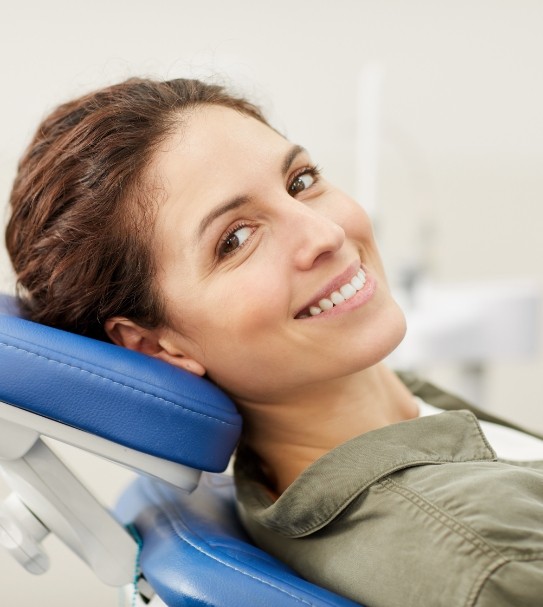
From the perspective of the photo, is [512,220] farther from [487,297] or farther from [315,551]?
[315,551]

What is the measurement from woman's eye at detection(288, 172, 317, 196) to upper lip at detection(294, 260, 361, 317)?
0.14m

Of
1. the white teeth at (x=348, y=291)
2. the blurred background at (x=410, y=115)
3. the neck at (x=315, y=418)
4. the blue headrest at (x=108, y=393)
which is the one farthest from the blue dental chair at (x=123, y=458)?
the blurred background at (x=410, y=115)

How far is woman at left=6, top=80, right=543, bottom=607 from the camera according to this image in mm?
907

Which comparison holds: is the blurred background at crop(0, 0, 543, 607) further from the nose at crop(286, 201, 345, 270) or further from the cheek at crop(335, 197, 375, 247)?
the nose at crop(286, 201, 345, 270)

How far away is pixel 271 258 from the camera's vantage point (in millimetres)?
985

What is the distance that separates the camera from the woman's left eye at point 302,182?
1088 millimetres

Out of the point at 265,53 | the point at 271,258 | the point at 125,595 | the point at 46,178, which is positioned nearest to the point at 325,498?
the point at 271,258

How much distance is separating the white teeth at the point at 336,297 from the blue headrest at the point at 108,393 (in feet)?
0.67

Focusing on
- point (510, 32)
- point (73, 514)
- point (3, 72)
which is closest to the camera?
point (73, 514)

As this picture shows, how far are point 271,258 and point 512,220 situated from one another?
8.02 ft

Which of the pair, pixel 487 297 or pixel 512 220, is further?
pixel 512 220

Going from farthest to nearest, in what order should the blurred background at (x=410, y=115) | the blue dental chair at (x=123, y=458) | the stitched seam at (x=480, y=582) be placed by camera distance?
the blurred background at (x=410, y=115) < the blue dental chair at (x=123, y=458) < the stitched seam at (x=480, y=582)

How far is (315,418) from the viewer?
109 centimetres

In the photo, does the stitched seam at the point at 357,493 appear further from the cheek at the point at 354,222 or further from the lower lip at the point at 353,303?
the cheek at the point at 354,222
